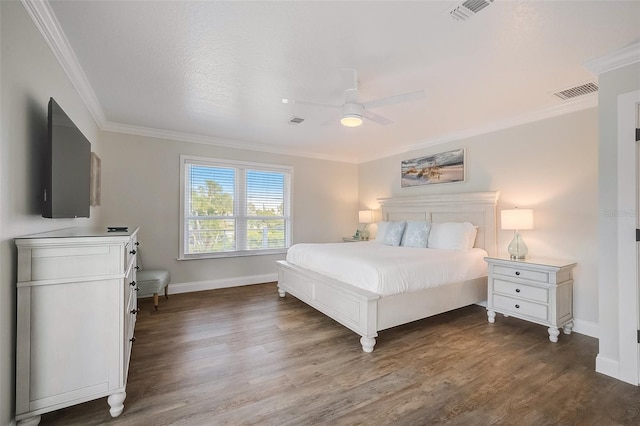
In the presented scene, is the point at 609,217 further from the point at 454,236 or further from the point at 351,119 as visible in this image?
the point at 351,119

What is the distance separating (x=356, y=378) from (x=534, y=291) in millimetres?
2229

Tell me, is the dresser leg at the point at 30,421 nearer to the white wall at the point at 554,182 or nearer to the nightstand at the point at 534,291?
the nightstand at the point at 534,291

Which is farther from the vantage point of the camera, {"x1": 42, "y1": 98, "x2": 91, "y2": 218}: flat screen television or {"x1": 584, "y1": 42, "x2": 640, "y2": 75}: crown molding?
{"x1": 584, "y1": 42, "x2": 640, "y2": 75}: crown molding

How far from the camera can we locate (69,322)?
1683 mm

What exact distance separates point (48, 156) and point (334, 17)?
2.04 m

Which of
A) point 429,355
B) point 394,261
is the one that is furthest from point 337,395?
point 394,261

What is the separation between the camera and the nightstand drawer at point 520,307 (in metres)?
3.00

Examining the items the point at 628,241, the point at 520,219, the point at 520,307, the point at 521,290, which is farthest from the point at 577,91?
the point at 520,307

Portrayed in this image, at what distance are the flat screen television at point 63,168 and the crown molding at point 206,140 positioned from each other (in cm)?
216

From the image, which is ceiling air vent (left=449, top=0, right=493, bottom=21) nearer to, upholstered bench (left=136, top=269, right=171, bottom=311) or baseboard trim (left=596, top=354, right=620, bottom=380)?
baseboard trim (left=596, top=354, right=620, bottom=380)

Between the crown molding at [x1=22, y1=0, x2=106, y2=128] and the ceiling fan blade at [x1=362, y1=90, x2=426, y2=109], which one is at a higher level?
the crown molding at [x1=22, y1=0, x2=106, y2=128]

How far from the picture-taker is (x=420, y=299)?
3092 millimetres

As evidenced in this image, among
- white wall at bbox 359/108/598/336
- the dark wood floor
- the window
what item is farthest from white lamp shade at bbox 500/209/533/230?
the window

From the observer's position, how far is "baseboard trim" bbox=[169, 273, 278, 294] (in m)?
4.59
